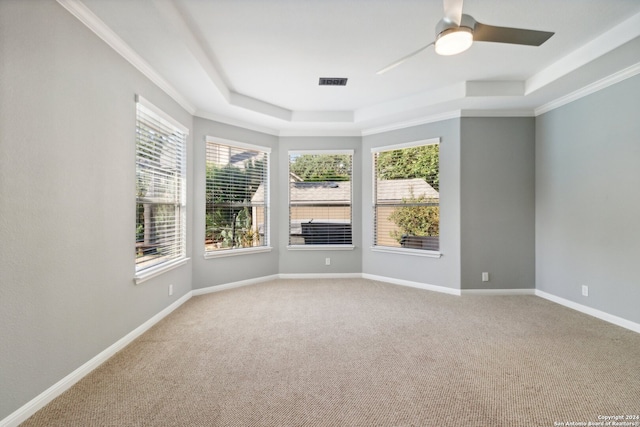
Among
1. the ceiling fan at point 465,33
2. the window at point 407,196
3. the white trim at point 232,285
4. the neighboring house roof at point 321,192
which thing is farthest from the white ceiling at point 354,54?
the white trim at point 232,285

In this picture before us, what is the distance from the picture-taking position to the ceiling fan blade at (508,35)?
197 cm

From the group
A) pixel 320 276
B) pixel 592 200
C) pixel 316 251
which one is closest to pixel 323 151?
pixel 316 251

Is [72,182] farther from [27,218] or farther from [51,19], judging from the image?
[51,19]

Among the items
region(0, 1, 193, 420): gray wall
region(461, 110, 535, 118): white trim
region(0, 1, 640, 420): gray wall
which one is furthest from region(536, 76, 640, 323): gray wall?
region(0, 1, 193, 420): gray wall

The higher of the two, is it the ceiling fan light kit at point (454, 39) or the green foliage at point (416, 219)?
the ceiling fan light kit at point (454, 39)

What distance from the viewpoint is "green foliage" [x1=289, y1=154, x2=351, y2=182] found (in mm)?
5273

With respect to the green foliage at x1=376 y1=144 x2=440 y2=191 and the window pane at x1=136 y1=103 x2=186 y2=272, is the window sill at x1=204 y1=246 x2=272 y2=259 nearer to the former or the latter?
the window pane at x1=136 y1=103 x2=186 y2=272

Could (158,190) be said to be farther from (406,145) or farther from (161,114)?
(406,145)

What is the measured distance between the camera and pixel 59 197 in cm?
200

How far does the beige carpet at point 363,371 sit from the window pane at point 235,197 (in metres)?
1.29

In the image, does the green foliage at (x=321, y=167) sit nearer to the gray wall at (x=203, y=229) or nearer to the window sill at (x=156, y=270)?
the gray wall at (x=203, y=229)

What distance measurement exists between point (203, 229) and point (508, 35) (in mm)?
4000

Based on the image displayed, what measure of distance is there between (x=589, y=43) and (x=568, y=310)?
115 inches

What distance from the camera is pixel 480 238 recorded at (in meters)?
4.31
